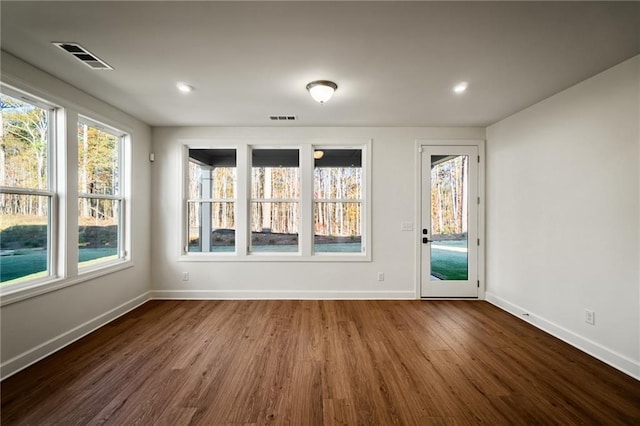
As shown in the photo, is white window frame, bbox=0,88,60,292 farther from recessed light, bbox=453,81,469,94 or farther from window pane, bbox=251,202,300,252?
recessed light, bbox=453,81,469,94

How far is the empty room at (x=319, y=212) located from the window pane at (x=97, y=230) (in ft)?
0.13

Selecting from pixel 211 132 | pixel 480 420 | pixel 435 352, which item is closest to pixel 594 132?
pixel 435 352

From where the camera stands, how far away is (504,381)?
211 centimetres

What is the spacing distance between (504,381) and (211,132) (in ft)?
14.7

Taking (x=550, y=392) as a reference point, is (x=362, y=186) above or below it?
above

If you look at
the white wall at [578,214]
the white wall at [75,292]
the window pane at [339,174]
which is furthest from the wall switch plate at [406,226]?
the white wall at [75,292]

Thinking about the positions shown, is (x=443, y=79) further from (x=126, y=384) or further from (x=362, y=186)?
(x=126, y=384)

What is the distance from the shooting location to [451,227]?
13.3ft

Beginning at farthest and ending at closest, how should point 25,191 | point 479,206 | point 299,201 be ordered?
point 299,201, point 479,206, point 25,191

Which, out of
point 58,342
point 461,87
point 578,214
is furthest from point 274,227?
point 578,214

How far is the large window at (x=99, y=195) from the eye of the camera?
301 cm

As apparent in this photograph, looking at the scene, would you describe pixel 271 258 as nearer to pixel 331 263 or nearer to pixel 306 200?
pixel 331 263

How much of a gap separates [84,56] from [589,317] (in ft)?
16.6

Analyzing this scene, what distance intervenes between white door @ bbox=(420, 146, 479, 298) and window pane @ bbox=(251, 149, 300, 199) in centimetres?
200
